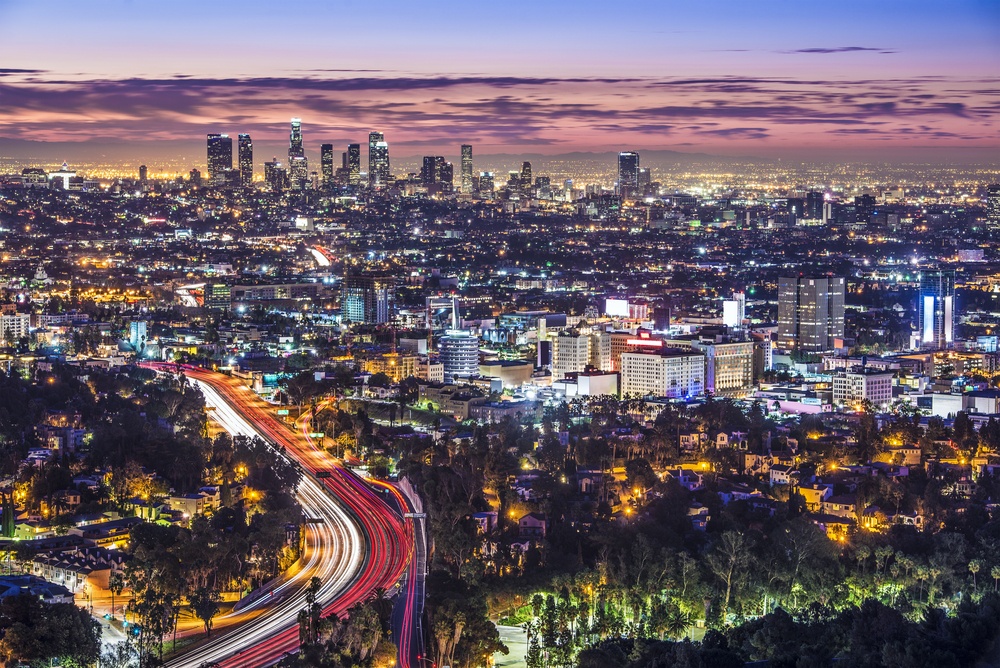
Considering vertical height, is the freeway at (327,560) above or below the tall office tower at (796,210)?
above

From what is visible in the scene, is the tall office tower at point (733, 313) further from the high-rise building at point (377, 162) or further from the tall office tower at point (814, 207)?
the high-rise building at point (377, 162)

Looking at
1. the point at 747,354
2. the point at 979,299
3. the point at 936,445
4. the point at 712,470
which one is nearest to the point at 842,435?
the point at 936,445

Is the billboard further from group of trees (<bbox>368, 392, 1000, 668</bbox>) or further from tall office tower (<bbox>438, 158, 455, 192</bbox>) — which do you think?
tall office tower (<bbox>438, 158, 455, 192</bbox>)

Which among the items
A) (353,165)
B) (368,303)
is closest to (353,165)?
(353,165)

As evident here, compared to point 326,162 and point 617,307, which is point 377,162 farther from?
point 617,307

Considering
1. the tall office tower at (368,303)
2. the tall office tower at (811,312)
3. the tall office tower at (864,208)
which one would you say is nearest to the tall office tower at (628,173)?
the tall office tower at (864,208)
